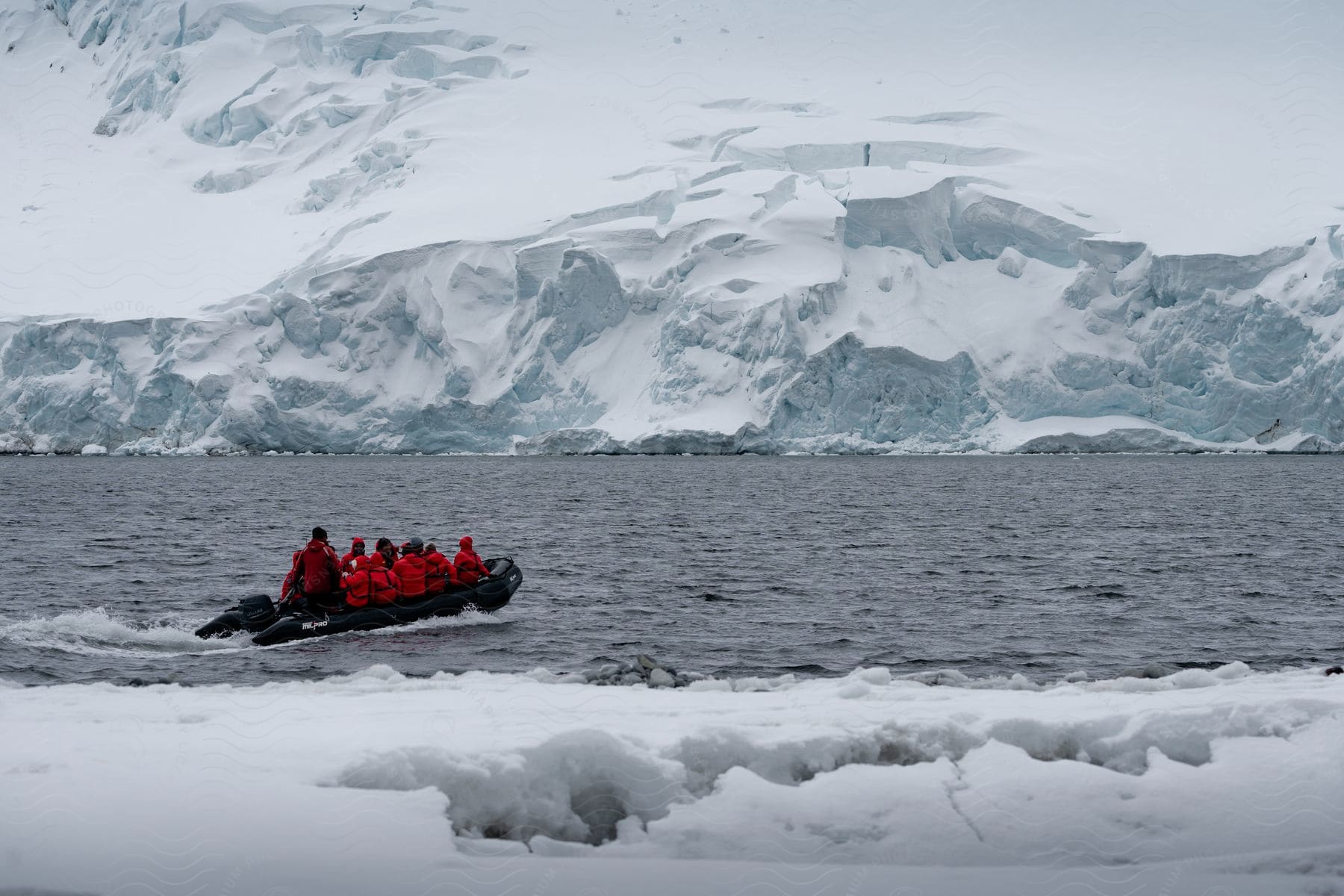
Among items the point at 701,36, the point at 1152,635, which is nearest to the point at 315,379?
the point at 1152,635

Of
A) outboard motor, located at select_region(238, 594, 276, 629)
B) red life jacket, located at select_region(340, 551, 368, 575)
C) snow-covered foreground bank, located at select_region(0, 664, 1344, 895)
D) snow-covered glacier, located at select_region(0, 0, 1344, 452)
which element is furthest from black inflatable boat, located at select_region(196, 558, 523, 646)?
snow-covered glacier, located at select_region(0, 0, 1344, 452)

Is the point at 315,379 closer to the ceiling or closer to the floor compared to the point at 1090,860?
closer to the floor

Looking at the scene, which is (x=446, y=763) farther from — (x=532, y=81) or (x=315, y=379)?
(x=532, y=81)

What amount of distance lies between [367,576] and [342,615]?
560 mm

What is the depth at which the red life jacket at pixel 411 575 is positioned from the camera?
51.3ft

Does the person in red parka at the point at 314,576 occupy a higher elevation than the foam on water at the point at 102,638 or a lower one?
higher

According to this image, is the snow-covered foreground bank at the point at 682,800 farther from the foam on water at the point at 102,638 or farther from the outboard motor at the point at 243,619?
the outboard motor at the point at 243,619

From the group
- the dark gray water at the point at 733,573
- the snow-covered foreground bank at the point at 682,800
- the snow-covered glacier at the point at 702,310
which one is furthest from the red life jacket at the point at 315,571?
the snow-covered glacier at the point at 702,310

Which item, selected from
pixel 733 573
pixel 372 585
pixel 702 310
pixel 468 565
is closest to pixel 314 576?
pixel 372 585

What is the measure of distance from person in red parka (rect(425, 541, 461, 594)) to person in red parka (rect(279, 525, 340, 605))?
1.31 metres

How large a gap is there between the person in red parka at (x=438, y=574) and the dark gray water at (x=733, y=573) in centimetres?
73

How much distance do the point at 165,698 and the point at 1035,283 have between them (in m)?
67.2

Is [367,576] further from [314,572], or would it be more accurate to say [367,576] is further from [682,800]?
[682,800]

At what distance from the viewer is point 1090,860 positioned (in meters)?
6.02
